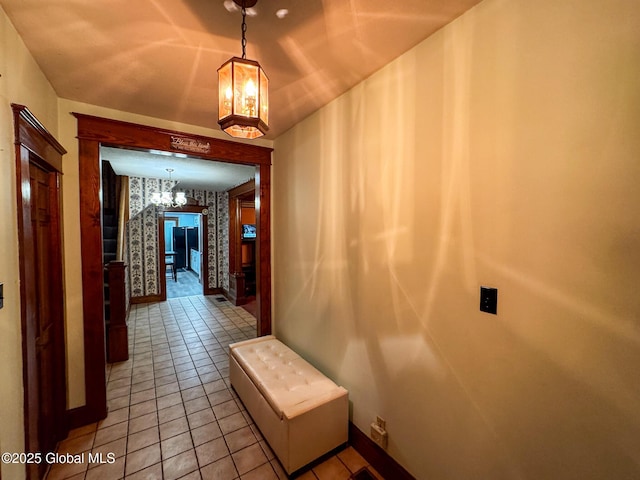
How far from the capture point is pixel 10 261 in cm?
125

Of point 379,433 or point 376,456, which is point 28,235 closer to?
point 379,433

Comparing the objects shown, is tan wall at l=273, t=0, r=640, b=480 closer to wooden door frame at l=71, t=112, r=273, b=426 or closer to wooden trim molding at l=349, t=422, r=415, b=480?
wooden trim molding at l=349, t=422, r=415, b=480

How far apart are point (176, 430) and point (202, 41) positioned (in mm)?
2680

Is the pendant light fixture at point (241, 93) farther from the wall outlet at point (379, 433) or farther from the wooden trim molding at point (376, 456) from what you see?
the wooden trim molding at point (376, 456)

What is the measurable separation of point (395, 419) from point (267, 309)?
184 centimetres

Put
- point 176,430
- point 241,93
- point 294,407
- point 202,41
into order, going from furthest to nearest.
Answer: point 176,430 < point 294,407 < point 202,41 < point 241,93

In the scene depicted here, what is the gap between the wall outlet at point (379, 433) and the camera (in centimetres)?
164

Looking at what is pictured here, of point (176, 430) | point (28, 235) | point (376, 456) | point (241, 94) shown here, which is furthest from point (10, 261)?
point (376, 456)

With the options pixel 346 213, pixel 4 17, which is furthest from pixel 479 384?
pixel 4 17

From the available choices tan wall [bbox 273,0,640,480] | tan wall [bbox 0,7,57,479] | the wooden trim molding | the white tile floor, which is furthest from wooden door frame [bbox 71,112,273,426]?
the wooden trim molding

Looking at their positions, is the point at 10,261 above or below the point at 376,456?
above

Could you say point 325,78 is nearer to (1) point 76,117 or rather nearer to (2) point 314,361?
(1) point 76,117

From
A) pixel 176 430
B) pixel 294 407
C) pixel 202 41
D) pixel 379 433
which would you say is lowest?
pixel 176 430

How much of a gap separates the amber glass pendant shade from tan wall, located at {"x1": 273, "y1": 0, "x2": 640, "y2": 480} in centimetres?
84
